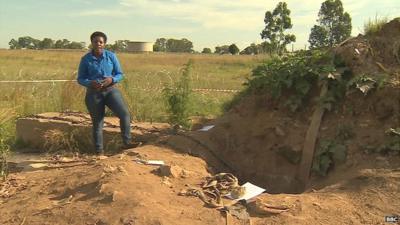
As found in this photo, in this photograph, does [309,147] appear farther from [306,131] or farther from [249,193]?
[249,193]

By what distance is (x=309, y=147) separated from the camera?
5.91 metres

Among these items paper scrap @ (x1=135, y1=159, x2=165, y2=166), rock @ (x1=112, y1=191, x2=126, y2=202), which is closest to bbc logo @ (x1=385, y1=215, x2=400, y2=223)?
rock @ (x1=112, y1=191, x2=126, y2=202)

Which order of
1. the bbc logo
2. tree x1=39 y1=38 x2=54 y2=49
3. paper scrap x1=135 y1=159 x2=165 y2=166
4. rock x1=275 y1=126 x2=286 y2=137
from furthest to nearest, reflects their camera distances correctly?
tree x1=39 y1=38 x2=54 y2=49 → rock x1=275 y1=126 x2=286 y2=137 → paper scrap x1=135 y1=159 x2=165 y2=166 → the bbc logo

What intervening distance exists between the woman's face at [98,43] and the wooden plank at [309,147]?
9.71ft

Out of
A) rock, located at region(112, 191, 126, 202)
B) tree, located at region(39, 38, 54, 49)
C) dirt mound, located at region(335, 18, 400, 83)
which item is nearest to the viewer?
rock, located at region(112, 191, 126, 202)

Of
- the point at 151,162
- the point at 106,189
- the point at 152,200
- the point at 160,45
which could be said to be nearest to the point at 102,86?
the point at 151,162

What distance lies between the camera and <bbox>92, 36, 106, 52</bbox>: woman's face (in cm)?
666

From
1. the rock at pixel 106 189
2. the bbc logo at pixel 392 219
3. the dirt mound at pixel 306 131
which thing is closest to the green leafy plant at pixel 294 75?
the dirt mound at pixel 306 131

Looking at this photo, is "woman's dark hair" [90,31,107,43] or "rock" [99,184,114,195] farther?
"woman's dark hair" [90,31,107,43]

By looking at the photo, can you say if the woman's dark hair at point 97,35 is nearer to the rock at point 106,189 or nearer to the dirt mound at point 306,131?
the dirt mound at point 306,131

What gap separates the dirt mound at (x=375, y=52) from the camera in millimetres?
6113

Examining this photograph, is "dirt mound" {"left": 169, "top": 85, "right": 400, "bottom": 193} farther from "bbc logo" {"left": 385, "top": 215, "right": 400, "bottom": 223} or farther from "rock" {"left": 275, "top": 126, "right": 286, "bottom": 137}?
"bbc logo" {"left": 385, "top": 215, "right": 400, "bottom": 223}

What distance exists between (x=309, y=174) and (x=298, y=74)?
1.39m

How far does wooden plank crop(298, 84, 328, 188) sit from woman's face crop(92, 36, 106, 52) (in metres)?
2.96
